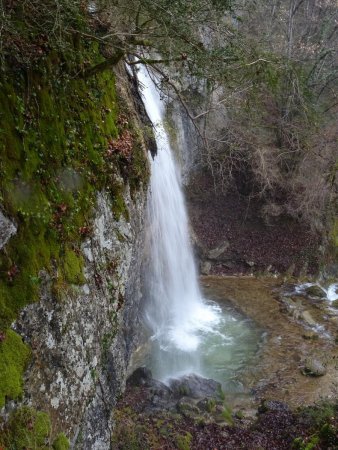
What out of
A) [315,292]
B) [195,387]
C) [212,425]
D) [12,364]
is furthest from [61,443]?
[315,292]

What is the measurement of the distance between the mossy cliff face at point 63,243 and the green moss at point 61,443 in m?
0.06

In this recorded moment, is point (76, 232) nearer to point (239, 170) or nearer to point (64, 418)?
point (64, 418)

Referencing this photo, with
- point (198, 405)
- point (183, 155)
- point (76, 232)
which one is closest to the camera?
point (76, 232)

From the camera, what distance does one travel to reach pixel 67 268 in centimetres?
479

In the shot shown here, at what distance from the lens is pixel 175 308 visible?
1330cm

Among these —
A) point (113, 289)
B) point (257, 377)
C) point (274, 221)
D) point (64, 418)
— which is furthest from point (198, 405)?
point (274, 221)

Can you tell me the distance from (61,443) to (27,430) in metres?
0.63

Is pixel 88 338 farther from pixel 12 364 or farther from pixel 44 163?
pixel 44 163

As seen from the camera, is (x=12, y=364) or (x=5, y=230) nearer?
(x=12, y=364)

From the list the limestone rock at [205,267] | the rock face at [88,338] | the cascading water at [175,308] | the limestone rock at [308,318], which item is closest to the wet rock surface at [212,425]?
the cascading water at [175,308]

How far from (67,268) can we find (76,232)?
55cm

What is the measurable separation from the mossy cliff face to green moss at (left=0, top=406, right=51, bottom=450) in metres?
0.03

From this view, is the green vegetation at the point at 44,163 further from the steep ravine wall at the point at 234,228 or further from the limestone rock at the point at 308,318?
the steep ravine wall at the point at 234,228

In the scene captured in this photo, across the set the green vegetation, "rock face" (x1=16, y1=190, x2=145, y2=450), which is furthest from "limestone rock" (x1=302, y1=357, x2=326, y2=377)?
the green vegetation
